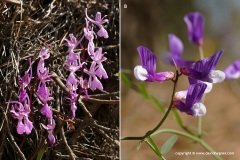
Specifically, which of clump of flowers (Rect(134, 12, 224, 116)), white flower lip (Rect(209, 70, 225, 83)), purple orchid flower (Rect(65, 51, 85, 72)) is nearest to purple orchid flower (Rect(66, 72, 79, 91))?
purple orchid flower (Rect(65, 51, 85, 72))

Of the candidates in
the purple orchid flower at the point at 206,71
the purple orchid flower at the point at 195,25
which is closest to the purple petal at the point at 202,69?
the purple orchid flower at the point at 206,71

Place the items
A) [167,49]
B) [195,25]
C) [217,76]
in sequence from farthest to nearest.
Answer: [167,49] < [195,25] < [217,76]

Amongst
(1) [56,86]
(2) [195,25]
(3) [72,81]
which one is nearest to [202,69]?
(2) [195,25]

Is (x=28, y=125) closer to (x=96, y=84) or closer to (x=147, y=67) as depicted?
(x=96, y=84)

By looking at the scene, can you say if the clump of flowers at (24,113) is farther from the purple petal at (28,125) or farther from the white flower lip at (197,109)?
the white flower lip at (197,109)

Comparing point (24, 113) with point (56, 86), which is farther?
point (56, 86)
